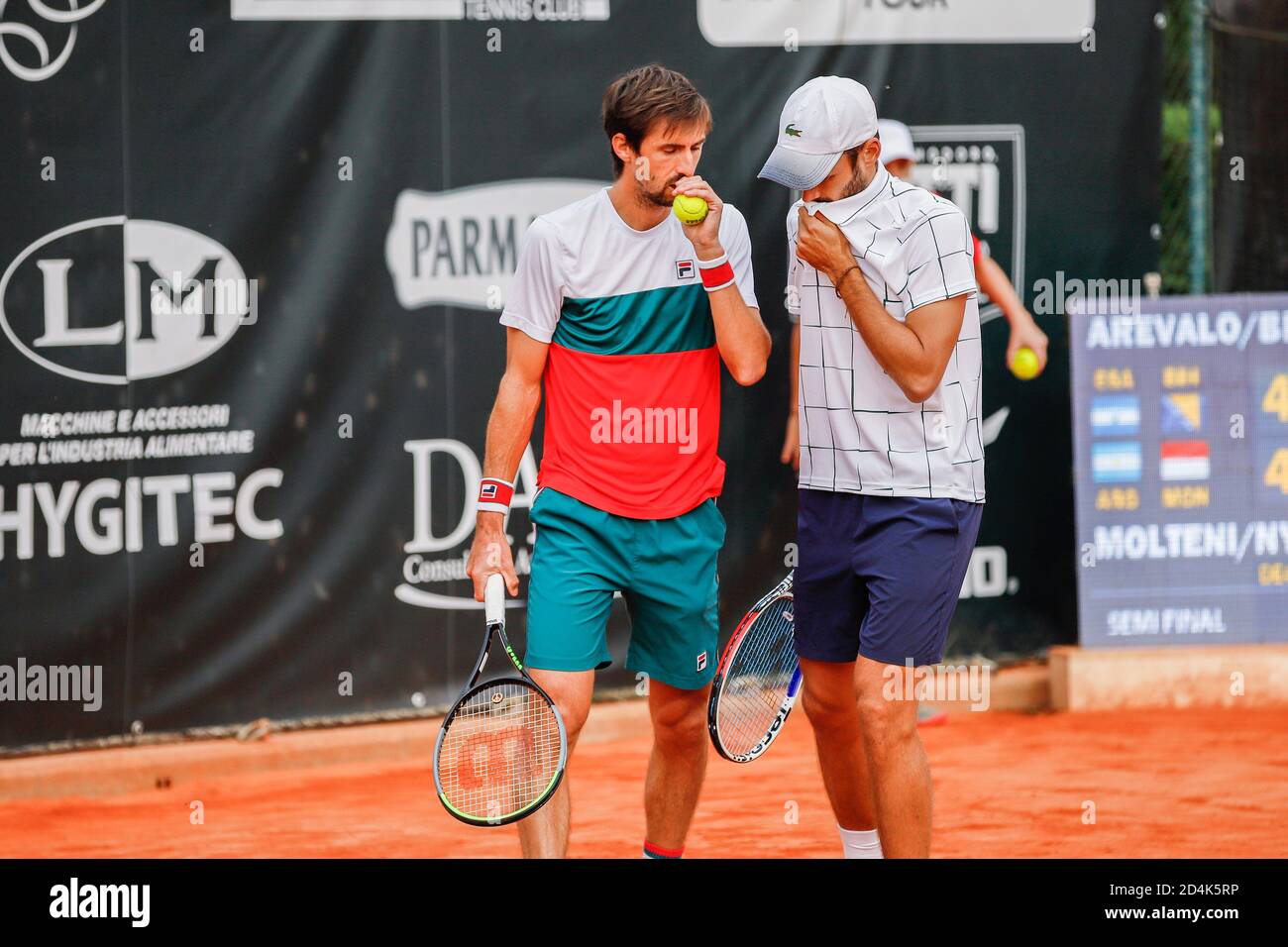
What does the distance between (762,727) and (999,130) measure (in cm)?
368

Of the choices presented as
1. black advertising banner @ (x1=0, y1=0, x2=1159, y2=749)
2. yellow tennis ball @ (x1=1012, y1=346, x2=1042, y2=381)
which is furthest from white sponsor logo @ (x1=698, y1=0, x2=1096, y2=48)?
yellow tennis ball @ (x1=1012, y1=346, x2=1042, y2=381)

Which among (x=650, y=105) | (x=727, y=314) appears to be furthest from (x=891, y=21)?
(x=727, y=314)

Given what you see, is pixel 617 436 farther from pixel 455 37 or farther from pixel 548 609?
pixel 455 37

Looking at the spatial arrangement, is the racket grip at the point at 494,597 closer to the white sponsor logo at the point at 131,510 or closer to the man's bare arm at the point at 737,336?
the man's bare arm at the point at 737,336

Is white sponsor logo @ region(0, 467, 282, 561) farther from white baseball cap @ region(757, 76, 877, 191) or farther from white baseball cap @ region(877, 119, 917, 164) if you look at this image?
white baseball cap @ region(757, 76, 877, 191)

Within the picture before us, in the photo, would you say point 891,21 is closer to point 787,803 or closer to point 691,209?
point 787,803

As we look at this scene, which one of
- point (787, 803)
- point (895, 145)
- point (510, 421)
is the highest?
point (895, 145)

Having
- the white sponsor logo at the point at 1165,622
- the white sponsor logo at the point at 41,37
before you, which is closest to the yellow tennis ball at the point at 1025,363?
the white sponsor logo at the point at 1165,622

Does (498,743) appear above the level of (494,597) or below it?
below

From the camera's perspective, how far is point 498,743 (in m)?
4.25

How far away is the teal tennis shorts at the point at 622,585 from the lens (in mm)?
4371

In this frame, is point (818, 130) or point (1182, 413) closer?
point (818, 130)

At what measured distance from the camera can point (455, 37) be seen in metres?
6.99

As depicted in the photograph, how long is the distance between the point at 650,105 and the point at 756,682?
148 centimetres
